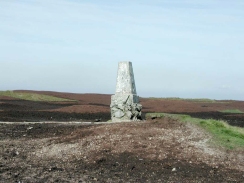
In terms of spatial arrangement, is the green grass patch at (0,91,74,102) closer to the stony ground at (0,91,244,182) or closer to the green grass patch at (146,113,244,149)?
the stony ground at (0,91,244,182)

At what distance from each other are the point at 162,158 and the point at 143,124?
395cm

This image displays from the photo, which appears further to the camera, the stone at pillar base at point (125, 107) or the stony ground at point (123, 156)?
the stone at pillar base at point (125, 107)

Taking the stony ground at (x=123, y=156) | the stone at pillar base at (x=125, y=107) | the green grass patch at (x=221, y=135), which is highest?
the stone at pillar base at (x=125, y=107)

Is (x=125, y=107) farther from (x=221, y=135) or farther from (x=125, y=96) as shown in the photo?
(x=221, y=135)

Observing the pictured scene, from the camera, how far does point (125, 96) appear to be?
18.8 metres

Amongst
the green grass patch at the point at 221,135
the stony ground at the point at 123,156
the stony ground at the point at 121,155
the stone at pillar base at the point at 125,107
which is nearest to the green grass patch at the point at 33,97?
the stone at pillar base at the point at 125,107

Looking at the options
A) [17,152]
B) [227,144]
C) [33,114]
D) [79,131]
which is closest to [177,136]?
[227,144]

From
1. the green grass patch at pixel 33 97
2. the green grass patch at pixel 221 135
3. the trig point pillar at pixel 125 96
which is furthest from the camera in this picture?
the green grass patch at pixel 33 97

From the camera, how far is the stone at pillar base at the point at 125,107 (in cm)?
1883

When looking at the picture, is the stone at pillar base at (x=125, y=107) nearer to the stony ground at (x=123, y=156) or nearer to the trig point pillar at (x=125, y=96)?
the trig point pillar at (x=125, y=96)

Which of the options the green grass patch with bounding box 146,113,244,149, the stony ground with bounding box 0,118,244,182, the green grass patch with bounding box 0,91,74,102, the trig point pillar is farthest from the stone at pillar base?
the green grass patch with bounding box 0,91,74,102

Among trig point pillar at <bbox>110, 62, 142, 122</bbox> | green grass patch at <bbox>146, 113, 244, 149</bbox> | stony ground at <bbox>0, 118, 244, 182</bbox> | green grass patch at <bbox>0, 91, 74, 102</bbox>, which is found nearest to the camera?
stony ground at <bbox>0, 118, 244, 182</bbox>

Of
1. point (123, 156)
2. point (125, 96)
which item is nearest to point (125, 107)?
point (125, 96)

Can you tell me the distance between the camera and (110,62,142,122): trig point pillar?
738 inches
